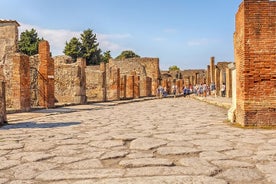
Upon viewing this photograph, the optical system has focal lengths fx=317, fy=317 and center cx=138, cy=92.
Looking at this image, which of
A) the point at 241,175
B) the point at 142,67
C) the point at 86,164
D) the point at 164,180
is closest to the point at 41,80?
the point at 86,164

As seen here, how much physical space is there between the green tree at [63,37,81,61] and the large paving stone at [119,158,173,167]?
46.7m

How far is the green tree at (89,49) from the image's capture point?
49.4 meters

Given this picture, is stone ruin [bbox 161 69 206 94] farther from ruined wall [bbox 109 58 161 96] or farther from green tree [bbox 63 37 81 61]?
green tree [bbox 63 37 81 61]

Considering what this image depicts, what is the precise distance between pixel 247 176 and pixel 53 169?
173 centimetres

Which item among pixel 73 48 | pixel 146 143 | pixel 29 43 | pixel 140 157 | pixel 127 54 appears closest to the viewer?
pixel 140 157

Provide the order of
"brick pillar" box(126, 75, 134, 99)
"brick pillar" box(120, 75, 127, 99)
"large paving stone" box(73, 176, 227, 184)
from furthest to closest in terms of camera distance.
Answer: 1. "brick pillar" box(126, 75, 134, 99)
2. "brick pillar" box(120, 75, 127, 99)
3. "large paving stone" box(73, 176, 227, 184)

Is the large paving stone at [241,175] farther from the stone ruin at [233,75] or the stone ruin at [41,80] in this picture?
the stone ruin at [41,80]

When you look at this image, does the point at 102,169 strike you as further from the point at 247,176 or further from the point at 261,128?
the point at 261,128

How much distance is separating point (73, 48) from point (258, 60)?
44.9m

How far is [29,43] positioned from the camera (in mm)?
43188

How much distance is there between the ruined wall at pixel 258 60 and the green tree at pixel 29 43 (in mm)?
40258

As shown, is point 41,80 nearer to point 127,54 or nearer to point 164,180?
point 164,180

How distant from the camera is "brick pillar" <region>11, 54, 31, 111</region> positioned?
1055 centimetres

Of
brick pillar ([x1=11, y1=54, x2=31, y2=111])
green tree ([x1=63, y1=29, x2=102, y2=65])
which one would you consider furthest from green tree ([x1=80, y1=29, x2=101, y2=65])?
brick pillar ([x1=11, y1=54, x2=31, y2=111])
